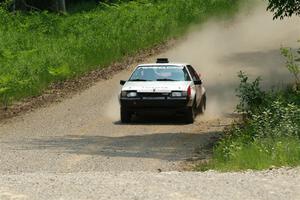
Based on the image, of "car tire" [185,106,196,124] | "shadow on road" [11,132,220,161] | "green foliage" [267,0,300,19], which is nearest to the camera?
"shadow on road" [11,132,220,161]

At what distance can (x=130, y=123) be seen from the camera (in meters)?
19.9

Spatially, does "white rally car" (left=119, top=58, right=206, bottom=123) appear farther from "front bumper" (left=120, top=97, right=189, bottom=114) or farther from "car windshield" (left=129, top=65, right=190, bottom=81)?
"car windshield" (left=129, top=65, right=190, bottom=81)

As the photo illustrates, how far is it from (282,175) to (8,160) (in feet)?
20.7

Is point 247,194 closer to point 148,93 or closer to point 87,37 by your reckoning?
point 148,93

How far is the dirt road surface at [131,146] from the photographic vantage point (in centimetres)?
899

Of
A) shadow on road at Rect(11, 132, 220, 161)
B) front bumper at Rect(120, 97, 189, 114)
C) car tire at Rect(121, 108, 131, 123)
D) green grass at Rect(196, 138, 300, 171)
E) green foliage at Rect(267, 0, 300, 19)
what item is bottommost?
shadow on road at Rect(11, 132, 220, 161)

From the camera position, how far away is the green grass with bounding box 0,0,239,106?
26.1m

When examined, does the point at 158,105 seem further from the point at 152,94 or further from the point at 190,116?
the point at 190,116

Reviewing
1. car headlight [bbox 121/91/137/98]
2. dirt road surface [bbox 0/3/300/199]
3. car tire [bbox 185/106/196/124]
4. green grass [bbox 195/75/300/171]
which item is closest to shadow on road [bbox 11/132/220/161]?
dirt road surface [bbox 0/3/300/199]

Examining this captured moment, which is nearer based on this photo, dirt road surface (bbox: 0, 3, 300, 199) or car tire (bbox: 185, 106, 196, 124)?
dirt road surface (bbox: 0, 3, 300, 199)

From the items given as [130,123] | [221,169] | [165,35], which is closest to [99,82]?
[130,123]

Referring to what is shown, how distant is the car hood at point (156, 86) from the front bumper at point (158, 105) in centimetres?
28

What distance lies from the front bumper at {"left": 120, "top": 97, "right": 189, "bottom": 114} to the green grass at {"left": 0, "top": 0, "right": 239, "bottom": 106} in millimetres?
5003

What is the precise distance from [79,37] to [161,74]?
45.9 ft
